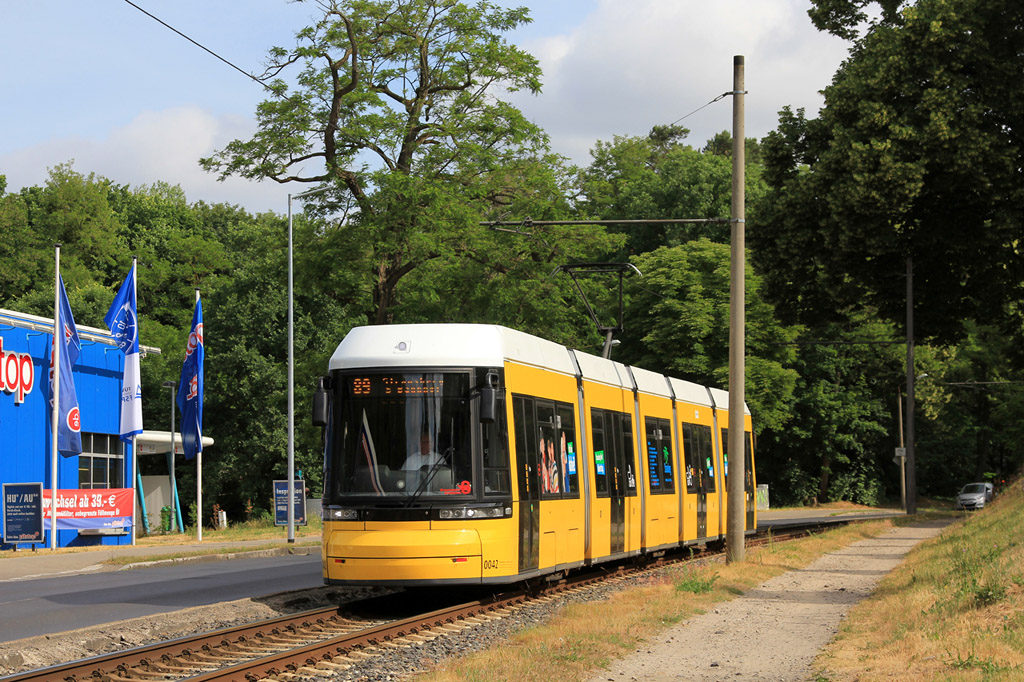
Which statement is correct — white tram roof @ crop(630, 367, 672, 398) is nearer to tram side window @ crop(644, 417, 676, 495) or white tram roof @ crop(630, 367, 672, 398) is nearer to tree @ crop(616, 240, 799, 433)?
tram side window @ crop(644, 417, 676, 495)

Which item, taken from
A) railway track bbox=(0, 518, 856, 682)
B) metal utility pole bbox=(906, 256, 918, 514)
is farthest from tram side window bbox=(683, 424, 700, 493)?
metal utility pole bbox=(906, 256, 918, 514)

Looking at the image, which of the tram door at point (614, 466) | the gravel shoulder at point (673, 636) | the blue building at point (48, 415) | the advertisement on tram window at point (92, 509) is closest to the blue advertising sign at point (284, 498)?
the advertisement on tram window at point (92, 509)

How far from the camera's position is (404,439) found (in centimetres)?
1424

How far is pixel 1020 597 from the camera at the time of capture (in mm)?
11297

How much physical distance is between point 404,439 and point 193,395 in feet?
77.8

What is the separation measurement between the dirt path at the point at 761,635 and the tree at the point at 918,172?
1305cm

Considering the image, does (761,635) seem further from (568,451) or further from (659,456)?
(659,456)

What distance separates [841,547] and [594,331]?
25072mm

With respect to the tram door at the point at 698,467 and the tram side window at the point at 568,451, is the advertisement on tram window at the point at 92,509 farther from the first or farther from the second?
the tram side window at the point at 568,451

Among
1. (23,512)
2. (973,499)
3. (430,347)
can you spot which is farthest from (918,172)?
(973,499)

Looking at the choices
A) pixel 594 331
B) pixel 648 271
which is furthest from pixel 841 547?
pixel 648 271

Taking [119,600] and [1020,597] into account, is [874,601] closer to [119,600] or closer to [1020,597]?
[1020,597]

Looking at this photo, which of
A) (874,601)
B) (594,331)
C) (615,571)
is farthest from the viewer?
(594,331)

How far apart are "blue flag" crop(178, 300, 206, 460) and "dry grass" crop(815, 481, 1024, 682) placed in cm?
2404
